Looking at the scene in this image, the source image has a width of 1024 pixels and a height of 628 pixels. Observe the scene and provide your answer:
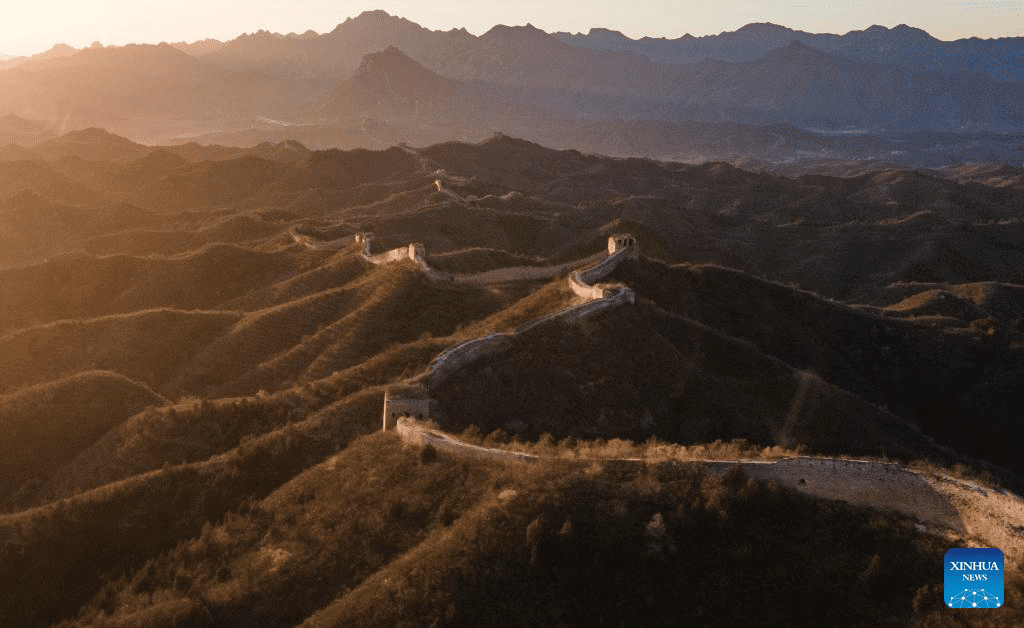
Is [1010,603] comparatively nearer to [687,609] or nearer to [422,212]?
[687,609]

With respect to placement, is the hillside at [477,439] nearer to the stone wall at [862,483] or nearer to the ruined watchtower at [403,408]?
the stone wall at [862,483]

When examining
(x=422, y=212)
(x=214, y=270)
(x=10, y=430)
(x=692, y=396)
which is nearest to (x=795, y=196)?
(x=422, y=212)

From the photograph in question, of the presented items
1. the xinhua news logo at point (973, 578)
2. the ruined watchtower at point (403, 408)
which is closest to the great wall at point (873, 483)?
the ruined watchtower at point (403, 408)

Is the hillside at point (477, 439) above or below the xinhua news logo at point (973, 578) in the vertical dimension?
below

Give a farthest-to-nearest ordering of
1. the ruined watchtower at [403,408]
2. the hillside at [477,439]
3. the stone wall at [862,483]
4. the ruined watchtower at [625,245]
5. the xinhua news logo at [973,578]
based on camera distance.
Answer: the ruined watchtower at [625,245] < the ruined watchtower at [403,408] < the stone wall at [862,483] < the hillside at [477,439] < the xinhua news logo at [973,578]

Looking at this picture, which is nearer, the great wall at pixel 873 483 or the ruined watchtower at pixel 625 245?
the great wall at pixel 873 483

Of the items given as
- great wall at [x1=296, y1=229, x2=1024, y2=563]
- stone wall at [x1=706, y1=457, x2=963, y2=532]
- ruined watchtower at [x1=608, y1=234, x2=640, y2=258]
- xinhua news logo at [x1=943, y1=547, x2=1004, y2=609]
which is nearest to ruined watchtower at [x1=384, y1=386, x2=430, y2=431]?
great wall at [x1=296, y1=229, x2=1024, y2=563]

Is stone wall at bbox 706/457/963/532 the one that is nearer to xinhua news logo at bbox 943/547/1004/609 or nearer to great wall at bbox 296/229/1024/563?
great wall at bbox 296/229/1024/563
